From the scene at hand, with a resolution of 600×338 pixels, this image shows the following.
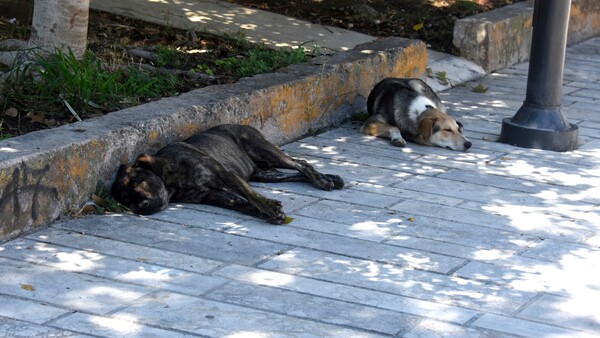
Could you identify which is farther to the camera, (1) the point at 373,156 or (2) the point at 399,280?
(1) the point at 373,156

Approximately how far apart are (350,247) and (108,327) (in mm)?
1714

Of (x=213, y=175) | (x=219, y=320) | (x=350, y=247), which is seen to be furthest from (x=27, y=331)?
(x=213, y=175)

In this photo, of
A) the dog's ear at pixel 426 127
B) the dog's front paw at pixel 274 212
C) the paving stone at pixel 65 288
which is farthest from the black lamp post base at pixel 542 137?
the paving stone at pixel 65 288

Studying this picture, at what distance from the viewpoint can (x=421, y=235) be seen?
611 cm

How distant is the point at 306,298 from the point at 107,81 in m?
2.82

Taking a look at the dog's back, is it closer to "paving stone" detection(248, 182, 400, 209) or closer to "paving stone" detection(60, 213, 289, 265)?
"paving stone" detection(248, 182, 400, 209)

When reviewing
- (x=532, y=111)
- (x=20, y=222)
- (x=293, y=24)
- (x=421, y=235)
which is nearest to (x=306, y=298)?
(x=421, y=235)

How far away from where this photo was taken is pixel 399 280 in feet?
17.5

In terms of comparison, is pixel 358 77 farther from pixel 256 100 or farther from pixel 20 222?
pixel 20 222

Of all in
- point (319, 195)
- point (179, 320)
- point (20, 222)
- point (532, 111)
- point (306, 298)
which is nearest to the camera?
point (179, 320)

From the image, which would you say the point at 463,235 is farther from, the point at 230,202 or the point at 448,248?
the point at 230,202

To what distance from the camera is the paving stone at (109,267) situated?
5.15 m

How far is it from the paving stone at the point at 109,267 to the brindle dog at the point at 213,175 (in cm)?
79

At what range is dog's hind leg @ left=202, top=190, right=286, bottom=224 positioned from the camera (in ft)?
20.9
